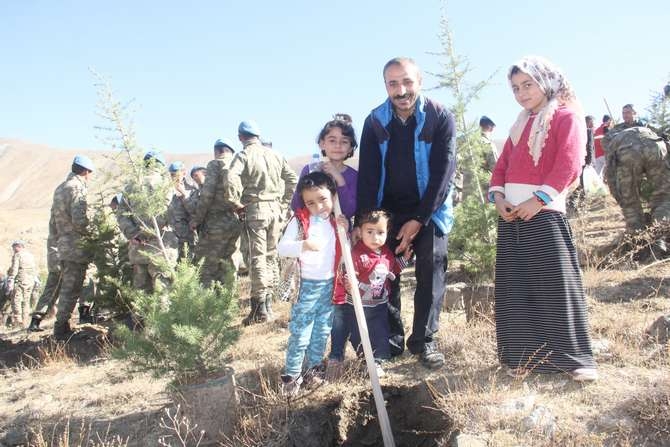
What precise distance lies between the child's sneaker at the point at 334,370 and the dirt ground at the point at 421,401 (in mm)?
53

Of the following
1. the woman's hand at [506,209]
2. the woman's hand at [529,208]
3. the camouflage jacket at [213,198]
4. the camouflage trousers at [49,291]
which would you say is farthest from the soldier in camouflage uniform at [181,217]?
the woman's hand at [529,208]

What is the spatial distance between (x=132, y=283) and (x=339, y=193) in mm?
4829

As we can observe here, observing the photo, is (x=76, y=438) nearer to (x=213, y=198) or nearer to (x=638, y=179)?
(x=213, y=198)

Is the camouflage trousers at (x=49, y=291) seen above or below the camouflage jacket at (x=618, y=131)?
below

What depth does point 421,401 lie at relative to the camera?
3.86 meters

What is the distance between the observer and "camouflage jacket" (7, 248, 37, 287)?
1200 centimetres

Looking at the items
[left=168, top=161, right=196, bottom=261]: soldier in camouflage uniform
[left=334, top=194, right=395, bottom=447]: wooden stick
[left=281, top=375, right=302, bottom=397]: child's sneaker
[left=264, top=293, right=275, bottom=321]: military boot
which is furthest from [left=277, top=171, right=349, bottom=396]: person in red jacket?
[left=168, top=161, right=196, bottom=261]: soldier in camouflage uniform

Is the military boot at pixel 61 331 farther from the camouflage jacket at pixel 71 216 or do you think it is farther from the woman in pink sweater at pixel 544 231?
the woman in pink sweater at pixel 544 231

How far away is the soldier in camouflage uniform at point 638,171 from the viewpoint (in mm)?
7902

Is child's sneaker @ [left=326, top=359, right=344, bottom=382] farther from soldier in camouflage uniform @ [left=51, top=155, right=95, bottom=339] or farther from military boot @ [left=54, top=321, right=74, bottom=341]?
military boot @ [left=54, top=321, right=74, bottom=341]

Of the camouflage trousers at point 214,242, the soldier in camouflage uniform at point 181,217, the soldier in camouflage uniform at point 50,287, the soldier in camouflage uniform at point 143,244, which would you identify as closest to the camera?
the soldier in camouflage uniform at point 143,244

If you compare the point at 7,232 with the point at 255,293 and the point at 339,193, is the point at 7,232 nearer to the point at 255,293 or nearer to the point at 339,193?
the point at 255,293

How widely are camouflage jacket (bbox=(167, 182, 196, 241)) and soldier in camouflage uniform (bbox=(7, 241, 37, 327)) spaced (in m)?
5.80

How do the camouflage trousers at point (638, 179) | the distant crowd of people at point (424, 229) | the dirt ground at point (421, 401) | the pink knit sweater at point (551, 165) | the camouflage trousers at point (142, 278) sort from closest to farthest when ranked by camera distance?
the dirt ground at point (421, 401), the pink knit sweater at point (551, 165), the distant crowd of people at point (424, 229), the camouflage trousers at point (142, 278), the camouflage trousers at point (638, 179)
